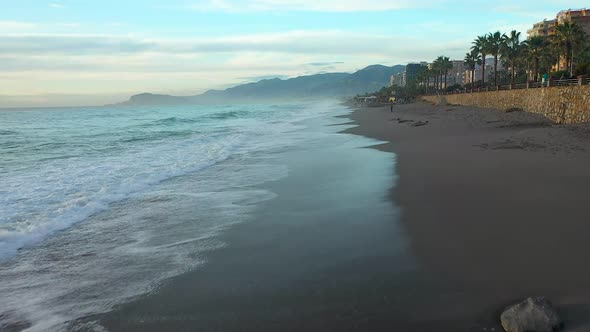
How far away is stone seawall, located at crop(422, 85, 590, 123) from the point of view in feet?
77.0

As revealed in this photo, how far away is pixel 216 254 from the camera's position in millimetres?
7066

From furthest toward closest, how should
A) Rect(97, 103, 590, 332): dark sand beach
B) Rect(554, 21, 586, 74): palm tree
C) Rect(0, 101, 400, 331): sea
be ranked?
Rect(554, 21, 586, 74): palm tree → Rect(0, 101, 400, 331): sea → Rect(97, 103, 590, 332): dark sand beach

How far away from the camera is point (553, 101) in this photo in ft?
91.9

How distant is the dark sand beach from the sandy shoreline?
2 cm

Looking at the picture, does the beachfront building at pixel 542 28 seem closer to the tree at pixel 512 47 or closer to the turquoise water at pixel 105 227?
the tree at pixel 512 47

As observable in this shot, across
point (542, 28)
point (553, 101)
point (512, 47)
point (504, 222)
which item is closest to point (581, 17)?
point (542, 28)

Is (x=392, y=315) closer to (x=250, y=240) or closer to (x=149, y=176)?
(x=250, y=240)

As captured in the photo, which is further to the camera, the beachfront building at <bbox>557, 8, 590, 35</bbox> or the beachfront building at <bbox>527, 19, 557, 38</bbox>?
the beachfront building at <bbox>527, 19, 557, 38</bbox>

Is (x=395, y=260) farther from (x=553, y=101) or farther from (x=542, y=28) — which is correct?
(x=542, y=28)

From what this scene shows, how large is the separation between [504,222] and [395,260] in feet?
8.51

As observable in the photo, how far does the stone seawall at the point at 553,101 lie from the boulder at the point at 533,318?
74.7ft

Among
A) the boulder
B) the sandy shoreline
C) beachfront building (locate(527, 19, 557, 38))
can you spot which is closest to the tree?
the sandy shoreline

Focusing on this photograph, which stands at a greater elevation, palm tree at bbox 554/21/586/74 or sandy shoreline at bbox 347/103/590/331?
palm tree at bbox 554/21/586/74

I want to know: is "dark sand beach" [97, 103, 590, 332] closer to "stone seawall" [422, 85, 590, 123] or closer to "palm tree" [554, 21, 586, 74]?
"stone seawall" [422, 85, 590, 123]
